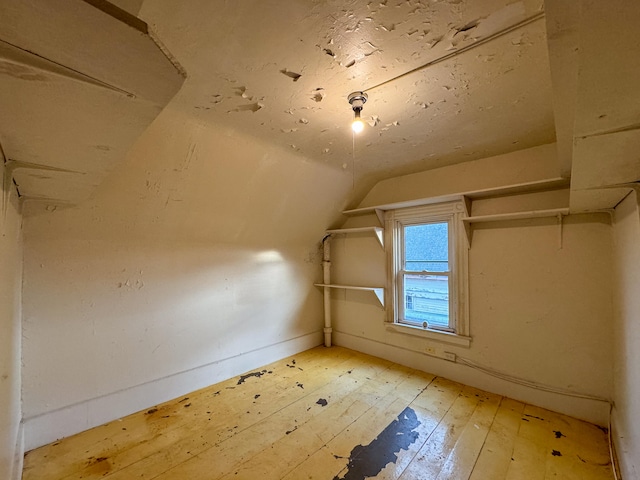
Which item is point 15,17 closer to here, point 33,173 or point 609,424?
point 33,173

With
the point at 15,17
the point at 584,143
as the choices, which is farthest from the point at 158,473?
the point at 584,143

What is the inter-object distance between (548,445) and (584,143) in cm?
202

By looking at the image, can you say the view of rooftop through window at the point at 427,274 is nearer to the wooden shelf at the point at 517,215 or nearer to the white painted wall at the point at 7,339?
the wooden shelf at the point at 517,215

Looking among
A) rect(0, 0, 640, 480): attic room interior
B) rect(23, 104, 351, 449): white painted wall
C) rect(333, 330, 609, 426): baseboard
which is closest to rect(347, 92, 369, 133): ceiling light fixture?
rect(0, 0, 640, 480): attic room interior

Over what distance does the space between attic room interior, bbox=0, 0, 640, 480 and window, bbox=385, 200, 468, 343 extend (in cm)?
2

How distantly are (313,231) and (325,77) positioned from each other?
7.47 feet

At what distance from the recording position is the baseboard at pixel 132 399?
189cm

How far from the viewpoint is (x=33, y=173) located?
116cm

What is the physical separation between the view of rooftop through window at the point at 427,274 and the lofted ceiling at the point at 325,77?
107 cm

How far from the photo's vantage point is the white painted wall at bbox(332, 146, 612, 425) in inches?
82.1

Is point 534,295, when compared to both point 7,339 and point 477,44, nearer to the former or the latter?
point 477,44

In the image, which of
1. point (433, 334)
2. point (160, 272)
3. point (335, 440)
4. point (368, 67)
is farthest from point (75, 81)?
point (433, 334)

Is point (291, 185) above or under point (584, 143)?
above

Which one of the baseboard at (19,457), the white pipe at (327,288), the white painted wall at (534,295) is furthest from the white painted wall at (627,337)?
the baseboard at (19,457)
